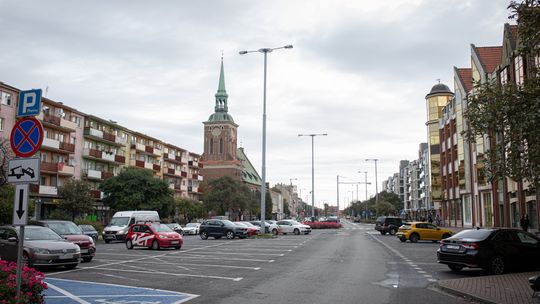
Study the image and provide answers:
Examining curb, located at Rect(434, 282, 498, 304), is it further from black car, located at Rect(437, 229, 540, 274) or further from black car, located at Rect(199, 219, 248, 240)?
black car, located at Rect(199, 219, 248, 240)

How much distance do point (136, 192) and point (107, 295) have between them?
4782cm

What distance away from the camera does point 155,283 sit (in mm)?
12891

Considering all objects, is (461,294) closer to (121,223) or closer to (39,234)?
(39,234)

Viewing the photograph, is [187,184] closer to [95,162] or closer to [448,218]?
[95,162]

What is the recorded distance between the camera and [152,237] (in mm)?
25750

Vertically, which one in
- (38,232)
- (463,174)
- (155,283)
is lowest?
(155,283)

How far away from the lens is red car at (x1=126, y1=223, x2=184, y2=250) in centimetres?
2555

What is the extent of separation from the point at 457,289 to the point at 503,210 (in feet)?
113

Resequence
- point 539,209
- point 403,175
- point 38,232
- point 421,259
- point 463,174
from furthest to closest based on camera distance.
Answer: point 403,175 → point 463,174 → point 539,209 → point 421,259 → point 38,232

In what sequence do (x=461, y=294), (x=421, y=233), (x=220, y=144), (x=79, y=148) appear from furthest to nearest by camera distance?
(x=220, y=144) < (x=79, y=148) < (x=421, y=233) < (x=461, y=294)

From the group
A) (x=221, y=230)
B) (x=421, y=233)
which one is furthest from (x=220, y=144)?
(x=421, y=233)

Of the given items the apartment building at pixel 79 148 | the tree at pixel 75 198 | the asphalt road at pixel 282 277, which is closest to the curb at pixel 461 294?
the asphalt road at pixel 282 277

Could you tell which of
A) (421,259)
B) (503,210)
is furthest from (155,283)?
(503,210)

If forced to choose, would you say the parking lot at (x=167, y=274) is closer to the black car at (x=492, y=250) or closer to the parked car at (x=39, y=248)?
the parked car at (x=39, y=248)
